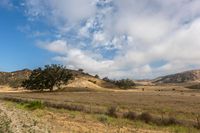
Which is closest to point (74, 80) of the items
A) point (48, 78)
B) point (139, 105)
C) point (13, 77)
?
point (48, 78)

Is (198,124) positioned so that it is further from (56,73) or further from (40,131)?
(56,73)

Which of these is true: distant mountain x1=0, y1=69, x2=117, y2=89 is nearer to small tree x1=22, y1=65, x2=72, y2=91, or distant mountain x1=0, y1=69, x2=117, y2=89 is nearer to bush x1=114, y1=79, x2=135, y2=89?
bush x1=114, y1=79, x2=135, y2=89

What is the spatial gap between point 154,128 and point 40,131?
10.3 meters

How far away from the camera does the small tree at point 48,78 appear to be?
10945 cm

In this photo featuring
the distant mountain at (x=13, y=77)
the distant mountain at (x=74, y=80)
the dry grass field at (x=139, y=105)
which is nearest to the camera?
the dry grass field at (x=139, y=105)

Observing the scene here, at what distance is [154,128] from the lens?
27203 mm

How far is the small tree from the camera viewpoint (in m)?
109

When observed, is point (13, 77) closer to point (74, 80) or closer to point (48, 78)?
point (74, 80)

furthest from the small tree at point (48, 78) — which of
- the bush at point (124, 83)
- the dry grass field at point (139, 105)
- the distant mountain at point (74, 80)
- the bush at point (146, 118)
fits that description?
A: the bush at point (146, 118)

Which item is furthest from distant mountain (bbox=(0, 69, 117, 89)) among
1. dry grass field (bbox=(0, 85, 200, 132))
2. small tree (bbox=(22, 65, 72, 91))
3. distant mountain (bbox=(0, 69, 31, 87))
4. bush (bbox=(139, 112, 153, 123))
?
bush (bbox=(139, 112, 153, 123))

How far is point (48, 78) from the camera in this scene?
109188 mm

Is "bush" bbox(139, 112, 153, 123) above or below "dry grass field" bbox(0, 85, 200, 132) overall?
below

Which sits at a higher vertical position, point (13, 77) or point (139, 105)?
point (13, 77)

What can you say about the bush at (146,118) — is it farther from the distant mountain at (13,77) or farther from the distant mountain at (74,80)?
the distant mountain at (13,77)
